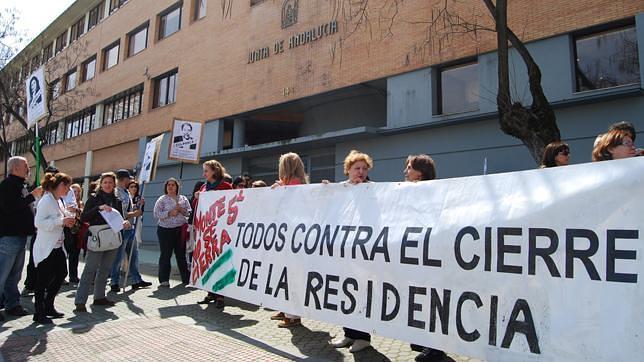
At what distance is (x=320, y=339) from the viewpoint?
457cm

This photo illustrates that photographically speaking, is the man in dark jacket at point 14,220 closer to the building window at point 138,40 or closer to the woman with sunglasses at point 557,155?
the woman with sunglasses at point 557,155

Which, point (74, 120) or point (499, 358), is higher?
point (74, 120)

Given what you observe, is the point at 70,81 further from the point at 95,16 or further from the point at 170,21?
the point at 170,21

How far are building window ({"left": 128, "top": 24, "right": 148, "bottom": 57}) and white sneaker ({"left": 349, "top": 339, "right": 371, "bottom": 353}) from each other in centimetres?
2275

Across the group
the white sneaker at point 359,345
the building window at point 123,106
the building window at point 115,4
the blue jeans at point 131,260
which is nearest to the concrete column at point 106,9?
the building window at point 115,4

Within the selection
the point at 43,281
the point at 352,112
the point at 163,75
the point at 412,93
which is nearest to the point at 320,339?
the point at 43,281

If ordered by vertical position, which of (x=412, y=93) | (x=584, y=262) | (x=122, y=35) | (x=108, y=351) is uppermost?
(x=122, y=35)

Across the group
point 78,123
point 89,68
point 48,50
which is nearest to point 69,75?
point 89,68

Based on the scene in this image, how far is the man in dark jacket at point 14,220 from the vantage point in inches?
207

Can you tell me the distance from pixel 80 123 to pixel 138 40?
348 inches

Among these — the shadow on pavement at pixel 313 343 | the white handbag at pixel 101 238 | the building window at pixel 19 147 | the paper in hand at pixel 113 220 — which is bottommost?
the shadow on pavement at pixel 313 343

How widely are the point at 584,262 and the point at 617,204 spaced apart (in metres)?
0.40

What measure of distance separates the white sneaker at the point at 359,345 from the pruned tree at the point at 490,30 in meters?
4.13

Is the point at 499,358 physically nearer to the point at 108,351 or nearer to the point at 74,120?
the point at 108,351
